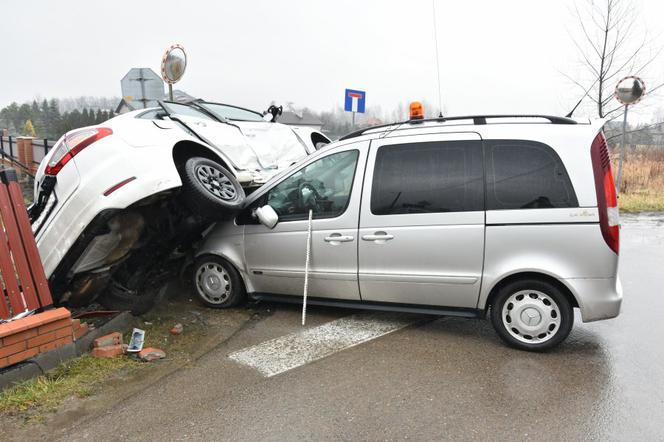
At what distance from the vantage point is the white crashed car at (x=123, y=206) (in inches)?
154

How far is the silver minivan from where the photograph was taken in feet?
11.7

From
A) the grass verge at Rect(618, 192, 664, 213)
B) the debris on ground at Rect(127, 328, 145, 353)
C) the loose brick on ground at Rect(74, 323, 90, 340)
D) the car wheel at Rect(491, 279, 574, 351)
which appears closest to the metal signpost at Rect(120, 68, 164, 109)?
the debris on ground at Rect(127, 328, 145, 353)

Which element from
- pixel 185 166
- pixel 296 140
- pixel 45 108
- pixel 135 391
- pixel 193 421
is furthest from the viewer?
pixel 45 108

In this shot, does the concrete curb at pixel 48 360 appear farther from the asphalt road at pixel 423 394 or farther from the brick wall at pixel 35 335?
the asphalt road at pixel 423 394

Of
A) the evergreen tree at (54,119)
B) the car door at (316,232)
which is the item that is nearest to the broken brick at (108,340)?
the car door at (316,232)

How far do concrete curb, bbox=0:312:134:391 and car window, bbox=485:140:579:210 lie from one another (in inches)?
131

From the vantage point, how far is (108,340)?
3.88 m

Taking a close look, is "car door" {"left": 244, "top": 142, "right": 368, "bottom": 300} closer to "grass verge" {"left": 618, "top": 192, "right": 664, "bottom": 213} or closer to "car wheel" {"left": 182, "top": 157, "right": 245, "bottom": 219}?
"car wheel" {"left": 182, "top": 157, "right": 245, "bottom": 219}

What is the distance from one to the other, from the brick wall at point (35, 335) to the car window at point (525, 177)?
3.34 metres

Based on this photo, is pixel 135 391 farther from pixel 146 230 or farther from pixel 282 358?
pixel 146 230

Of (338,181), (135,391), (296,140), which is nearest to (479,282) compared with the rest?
(338,181)

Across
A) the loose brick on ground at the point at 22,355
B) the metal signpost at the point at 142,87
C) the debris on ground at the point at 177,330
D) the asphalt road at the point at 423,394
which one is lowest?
the asphalt road at the point at 423,394

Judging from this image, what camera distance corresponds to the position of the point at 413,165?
4051 millimetres

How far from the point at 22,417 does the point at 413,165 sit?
10.7ft
